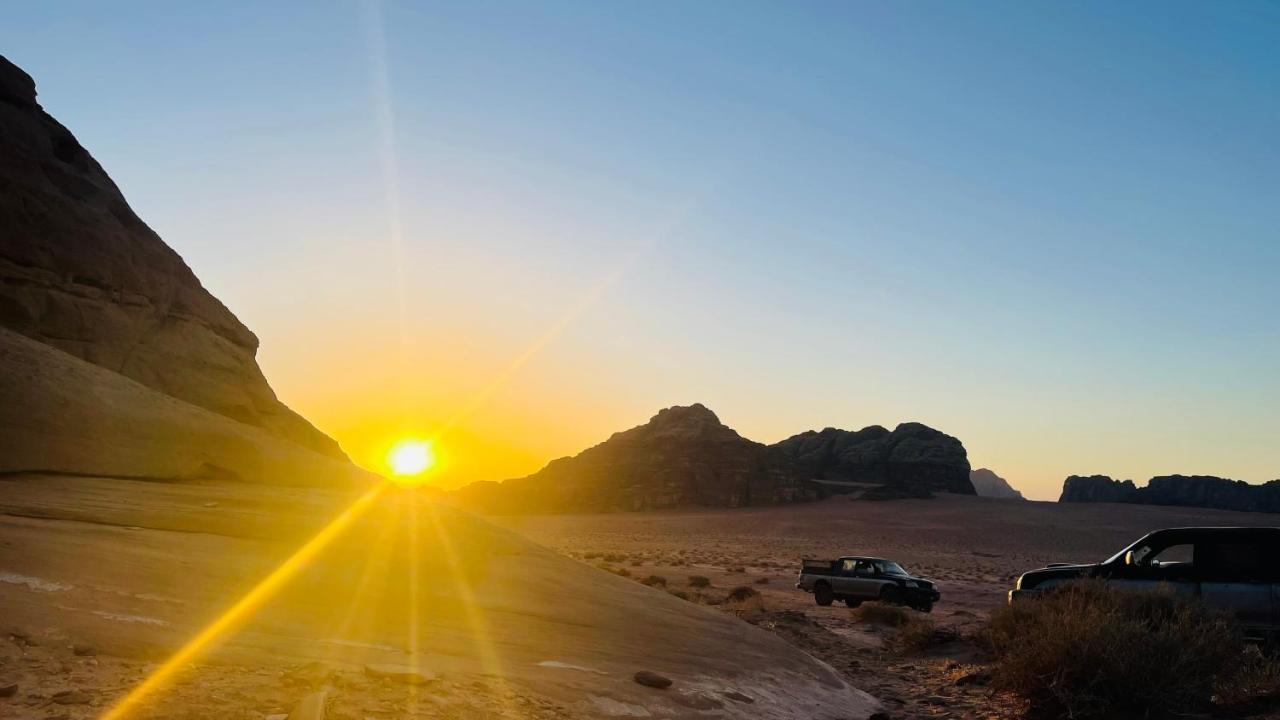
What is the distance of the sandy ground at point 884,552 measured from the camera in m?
14.4

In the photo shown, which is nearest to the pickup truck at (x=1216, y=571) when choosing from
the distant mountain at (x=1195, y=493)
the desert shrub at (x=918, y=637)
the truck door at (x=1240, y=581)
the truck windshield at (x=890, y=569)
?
the truck door at (x=1240, y=581)

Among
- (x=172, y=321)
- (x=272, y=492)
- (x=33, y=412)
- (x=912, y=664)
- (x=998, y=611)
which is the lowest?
(x=912, y=664)

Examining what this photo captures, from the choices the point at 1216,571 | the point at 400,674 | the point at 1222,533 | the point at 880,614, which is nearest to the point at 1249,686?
the point at 1216,571

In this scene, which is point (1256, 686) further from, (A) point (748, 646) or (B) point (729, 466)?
(B) point (729, 466)

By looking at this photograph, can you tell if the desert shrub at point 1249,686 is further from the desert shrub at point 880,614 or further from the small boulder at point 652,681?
the desert shrub at point 880,614

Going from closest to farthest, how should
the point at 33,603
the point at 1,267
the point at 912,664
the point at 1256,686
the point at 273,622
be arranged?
the point at 33,603
the point at 273,622
the point at 1256,686
the point at 1,267
the point at 912,664

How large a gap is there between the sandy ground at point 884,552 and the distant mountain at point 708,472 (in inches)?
241

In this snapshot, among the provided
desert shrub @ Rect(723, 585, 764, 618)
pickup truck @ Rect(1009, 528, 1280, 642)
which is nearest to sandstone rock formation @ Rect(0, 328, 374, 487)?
desert shrub @ Rect(723, 585, 764, 618)

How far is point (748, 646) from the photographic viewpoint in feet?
39.3

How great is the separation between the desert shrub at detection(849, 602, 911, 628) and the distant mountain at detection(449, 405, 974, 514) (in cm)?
8213

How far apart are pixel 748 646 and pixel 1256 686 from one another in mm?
6099

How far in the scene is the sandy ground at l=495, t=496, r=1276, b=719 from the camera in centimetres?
1442


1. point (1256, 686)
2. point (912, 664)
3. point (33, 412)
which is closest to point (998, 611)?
point (912, 664)

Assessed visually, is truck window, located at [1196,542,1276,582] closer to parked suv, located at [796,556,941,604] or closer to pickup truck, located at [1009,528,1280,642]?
pickup truck, located at [1009,528,1280,642]
